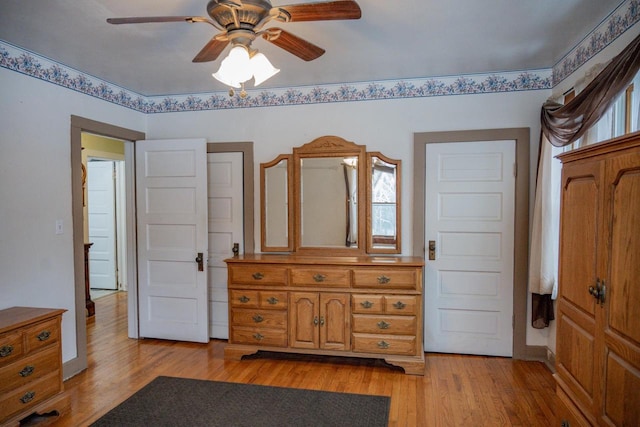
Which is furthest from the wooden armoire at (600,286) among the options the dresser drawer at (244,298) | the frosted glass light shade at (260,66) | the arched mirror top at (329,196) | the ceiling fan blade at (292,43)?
the dresser drawer at (244,298)

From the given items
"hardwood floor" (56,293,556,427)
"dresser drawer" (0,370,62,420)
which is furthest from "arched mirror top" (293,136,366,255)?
"dresser drawer" (0,370,62,420)

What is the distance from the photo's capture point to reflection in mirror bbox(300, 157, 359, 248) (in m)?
3.43

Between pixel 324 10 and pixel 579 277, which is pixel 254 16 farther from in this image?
pixel 579 277

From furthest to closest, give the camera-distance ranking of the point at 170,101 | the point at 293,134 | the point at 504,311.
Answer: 1. the point at 170,101
2. the point at 293,134
3. the point at 504,311

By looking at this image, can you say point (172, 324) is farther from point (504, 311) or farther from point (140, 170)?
point (504, 311)

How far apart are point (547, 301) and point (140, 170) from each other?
12.8ft

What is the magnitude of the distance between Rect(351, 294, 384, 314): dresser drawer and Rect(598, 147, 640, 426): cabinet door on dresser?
5.49ft

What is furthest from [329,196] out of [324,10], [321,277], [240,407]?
[324,10]

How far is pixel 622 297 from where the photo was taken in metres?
1.36

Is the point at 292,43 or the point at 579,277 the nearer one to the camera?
the point at 579,277

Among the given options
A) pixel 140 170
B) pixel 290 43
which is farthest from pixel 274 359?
pixel 290 43

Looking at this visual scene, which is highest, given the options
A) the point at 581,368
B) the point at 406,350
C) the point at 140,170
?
the point at 140,170

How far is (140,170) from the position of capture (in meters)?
3.74

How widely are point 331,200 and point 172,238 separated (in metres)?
1.63
